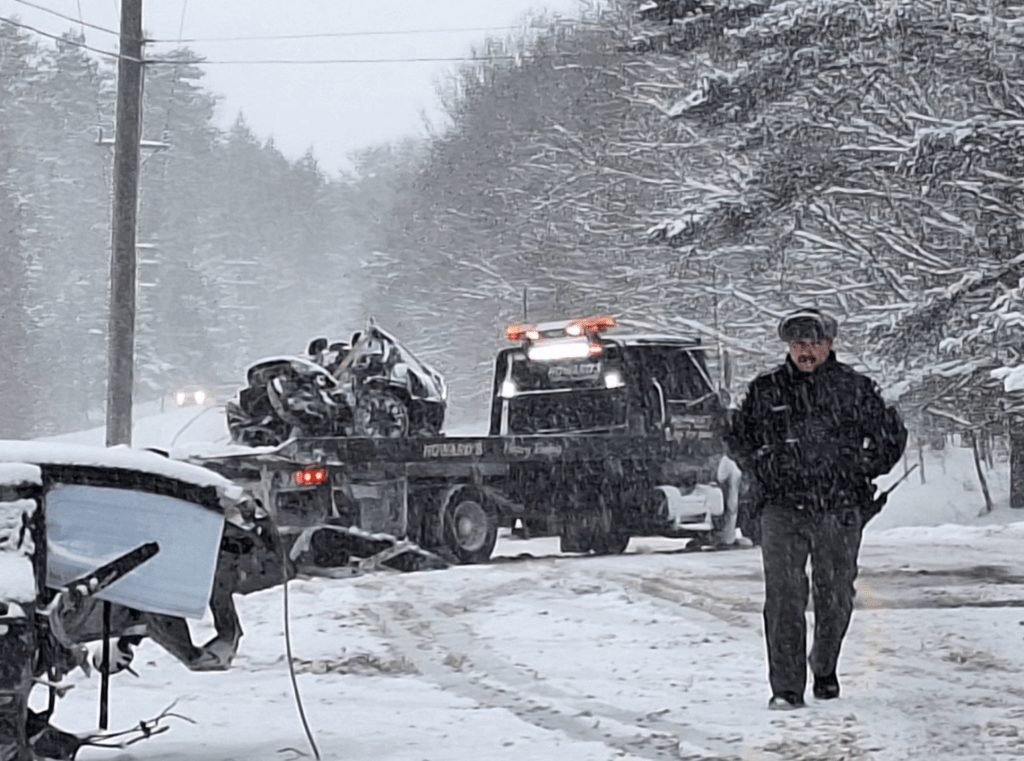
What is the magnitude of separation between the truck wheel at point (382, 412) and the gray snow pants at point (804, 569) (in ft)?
29.5

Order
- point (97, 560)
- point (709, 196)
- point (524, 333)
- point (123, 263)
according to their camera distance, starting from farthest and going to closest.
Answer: point (709, 196) → point (123, 263) → point (524, 333) → point (97, 560)

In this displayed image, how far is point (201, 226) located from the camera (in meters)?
104

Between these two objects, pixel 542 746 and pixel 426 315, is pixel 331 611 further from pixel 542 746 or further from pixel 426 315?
pixel 426 315

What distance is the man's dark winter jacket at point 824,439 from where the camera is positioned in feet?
25.9

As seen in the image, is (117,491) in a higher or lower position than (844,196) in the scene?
lower

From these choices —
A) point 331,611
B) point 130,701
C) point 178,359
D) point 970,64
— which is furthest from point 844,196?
point 178,359

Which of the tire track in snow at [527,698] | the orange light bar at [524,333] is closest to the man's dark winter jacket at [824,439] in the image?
the tire track in snow at [527,698]

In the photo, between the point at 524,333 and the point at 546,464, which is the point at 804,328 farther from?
the point at 524,333

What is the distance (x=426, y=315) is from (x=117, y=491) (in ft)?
181

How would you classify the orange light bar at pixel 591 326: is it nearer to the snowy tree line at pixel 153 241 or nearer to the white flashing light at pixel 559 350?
the white flashing light at pixel 559 350

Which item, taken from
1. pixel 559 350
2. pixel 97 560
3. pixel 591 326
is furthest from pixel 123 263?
pixel 97 560

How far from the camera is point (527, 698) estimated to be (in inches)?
325

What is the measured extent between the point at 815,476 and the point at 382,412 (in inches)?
366

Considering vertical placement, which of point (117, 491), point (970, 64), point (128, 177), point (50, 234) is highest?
point (50, 234)
